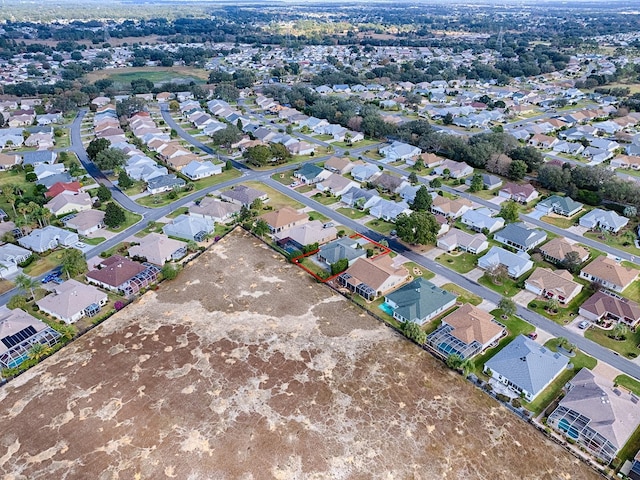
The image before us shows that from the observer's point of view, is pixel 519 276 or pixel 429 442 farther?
pixel 519 276

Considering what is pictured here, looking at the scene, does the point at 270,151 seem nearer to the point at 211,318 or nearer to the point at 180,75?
the point at 211,318

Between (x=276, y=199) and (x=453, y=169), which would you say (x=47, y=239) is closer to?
(x=276, y=199)

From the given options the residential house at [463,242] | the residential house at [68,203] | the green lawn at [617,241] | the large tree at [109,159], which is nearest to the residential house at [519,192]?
the green lawn at [617,241]

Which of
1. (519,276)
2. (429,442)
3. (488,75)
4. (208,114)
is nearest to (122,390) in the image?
(429,442)

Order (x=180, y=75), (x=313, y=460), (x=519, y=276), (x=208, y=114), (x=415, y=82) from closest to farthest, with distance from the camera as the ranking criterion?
(x=313, y=460) → (x=519, y=276) → (x=208, y=114) → (x=415, y=82) → (x=180, y=75)

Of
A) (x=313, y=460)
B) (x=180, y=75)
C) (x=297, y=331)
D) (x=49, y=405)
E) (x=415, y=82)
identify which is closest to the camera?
(x=313, y=460)

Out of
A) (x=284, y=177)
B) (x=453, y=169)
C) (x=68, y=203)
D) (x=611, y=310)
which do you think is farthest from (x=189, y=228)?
(x=611, y=310)
